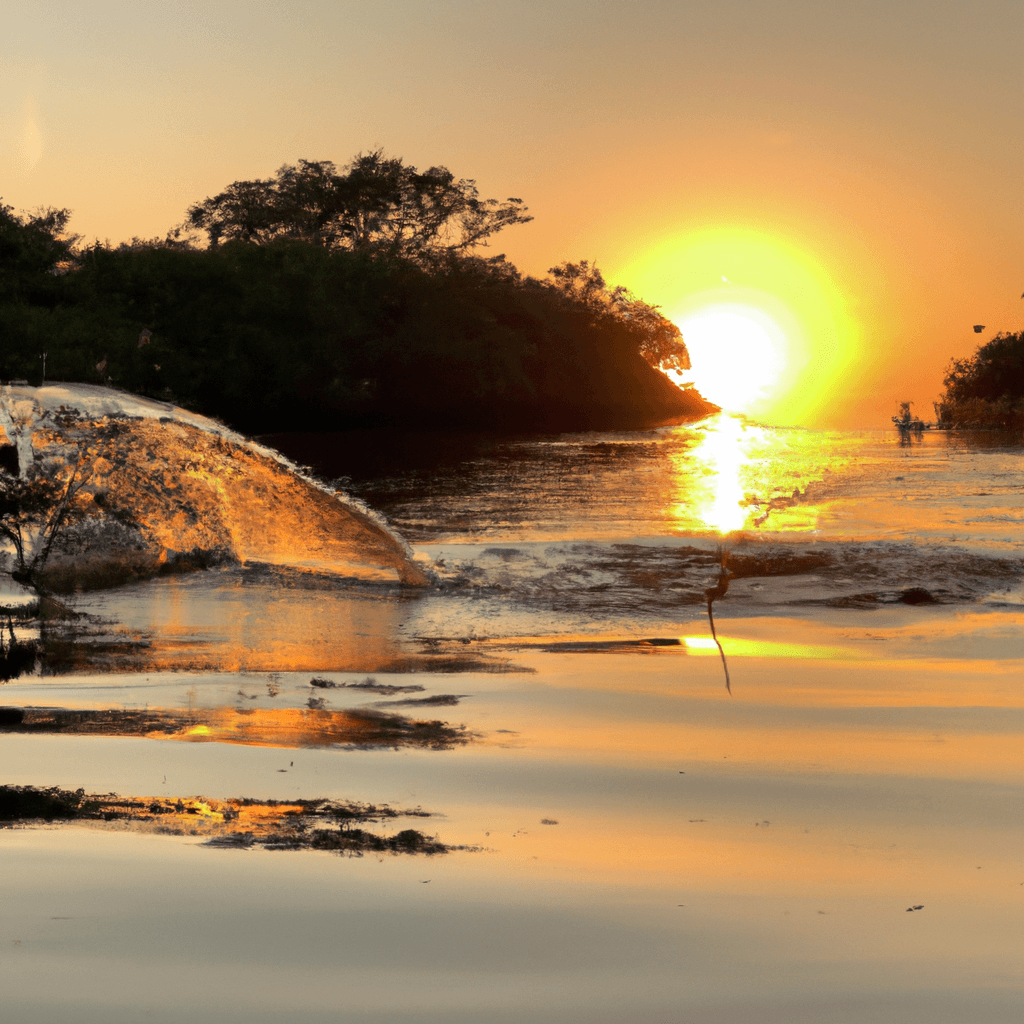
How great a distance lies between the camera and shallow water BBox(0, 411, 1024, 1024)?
357 cm

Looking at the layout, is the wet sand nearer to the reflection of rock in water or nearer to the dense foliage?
the reflection of rock in water

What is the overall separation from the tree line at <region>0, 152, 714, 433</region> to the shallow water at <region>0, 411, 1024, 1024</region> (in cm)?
4556

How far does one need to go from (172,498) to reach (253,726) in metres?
10.3

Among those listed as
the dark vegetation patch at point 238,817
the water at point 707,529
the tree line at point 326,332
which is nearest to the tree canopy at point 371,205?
the tree line at point 326,332

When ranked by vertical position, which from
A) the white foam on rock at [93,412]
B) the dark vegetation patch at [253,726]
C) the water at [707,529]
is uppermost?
the white foam on rock at [93,412]

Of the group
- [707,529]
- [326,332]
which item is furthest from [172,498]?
[326,332]

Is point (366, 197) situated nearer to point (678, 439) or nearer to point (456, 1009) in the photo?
point (678, 439)

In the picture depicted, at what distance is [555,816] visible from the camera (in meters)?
5.07

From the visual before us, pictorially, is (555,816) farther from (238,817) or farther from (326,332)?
(326,332)

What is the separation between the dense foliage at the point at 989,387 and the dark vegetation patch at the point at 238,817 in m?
88.9

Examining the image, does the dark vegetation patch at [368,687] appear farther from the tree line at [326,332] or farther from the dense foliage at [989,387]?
the dense foliage at [989,387]

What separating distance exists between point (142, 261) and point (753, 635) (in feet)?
204

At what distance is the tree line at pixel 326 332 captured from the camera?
59.8m

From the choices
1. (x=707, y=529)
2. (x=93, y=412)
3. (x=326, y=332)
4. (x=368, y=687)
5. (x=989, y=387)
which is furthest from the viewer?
(x=989, y=387)
